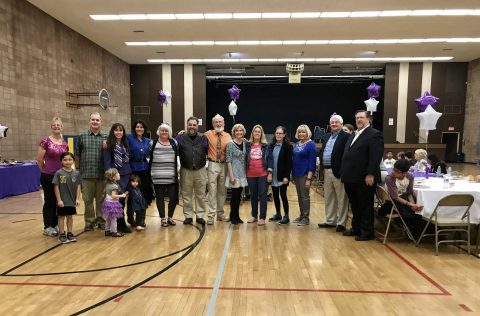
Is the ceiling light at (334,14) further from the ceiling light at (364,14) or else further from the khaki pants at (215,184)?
the khaki pants at (215,184)

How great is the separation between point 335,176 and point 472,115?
13485 mm

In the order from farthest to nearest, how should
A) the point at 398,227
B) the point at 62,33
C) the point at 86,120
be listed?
the point at 86,120
the point at 62,33
the point at 398,227

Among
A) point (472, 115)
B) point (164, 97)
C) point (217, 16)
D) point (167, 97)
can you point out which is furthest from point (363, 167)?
point (472, 115)

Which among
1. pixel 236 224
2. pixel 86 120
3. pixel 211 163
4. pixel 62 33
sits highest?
pixel 62 33

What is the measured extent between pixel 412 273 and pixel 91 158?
3.72m

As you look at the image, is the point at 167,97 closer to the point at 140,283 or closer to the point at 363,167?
the point at 363,167

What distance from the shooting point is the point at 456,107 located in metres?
14.9

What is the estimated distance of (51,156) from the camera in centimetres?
388

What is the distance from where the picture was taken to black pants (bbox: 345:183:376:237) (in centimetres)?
403

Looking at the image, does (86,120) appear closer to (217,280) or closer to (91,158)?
(91,158)

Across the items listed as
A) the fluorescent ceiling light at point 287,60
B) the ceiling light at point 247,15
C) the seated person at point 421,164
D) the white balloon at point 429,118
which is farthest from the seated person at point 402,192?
the fluorescent ceiling light at point 287,60

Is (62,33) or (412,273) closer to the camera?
(412,273)

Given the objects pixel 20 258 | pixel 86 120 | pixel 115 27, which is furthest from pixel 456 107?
pixel 20 258

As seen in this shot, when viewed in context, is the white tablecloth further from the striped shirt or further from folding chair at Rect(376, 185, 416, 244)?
the striped shirt
